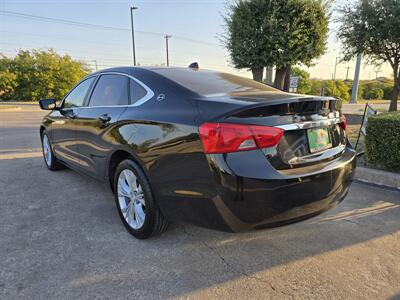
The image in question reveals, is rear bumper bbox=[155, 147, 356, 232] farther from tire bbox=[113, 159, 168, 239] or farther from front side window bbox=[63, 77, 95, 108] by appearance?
front side window bbox=[63, 77, 95, 108]

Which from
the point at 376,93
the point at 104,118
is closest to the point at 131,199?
the point at 104,118

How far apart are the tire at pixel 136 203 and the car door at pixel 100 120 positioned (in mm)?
328

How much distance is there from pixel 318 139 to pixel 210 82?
3.75 feet

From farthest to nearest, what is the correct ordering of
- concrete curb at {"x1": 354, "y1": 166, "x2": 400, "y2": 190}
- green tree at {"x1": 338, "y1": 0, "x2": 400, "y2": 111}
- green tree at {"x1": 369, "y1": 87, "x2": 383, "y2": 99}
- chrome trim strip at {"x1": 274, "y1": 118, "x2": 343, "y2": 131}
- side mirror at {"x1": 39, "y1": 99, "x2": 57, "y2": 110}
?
1. green tree at {"x1": 369, "y1": 87, "x2": 383, "y2": 99}
2. green tree at {"x1": 338, "y1": 0, "x2": 400, "y2": 111}
3. side mirror at {"x1": 39, "y1": 99, "x2": 57, "y2": 110}
4. concrete curb at {"x1": 354, "y1": 166, "x2": 400, "y2": 190}
5. chrome trim strip at {"x1": 274, "y1": 118, "x2": 343, "y2": 131}

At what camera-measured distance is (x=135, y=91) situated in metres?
2.90

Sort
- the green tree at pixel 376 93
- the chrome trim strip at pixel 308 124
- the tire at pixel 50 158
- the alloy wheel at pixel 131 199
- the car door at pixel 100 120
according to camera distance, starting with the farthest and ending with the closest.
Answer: the green tree at pixel 376 93 → the tire at pixel 50 158 → the car door at pixel 100 120 → the alloy wheel at pixel 131 199 → the chrome trim strip at pixel 308 124

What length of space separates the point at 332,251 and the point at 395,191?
6.63 feet

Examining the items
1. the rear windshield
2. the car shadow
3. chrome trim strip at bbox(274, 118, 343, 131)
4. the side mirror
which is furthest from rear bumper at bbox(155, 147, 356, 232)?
the side mirror

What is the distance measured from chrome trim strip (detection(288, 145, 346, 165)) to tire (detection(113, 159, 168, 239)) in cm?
119

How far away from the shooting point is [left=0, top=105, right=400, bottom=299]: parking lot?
6.98ft

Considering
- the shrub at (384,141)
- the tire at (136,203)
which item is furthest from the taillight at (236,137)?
the shrub at (384,141)

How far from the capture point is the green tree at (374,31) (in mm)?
10508

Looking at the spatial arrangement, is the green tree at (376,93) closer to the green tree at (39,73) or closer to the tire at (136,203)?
the green tree at (39,73)

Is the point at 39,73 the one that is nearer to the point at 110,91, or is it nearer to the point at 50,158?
the point at 50,158
